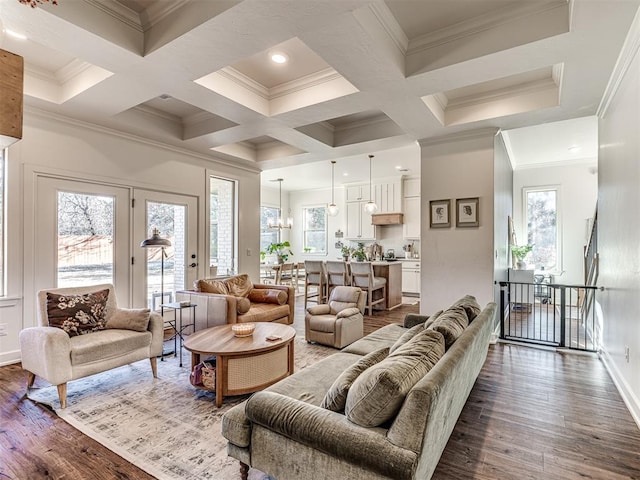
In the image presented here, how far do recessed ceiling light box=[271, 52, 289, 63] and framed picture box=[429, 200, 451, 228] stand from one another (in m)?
2.74

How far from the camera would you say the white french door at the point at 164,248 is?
4.79 m

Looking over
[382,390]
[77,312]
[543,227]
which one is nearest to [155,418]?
[77,312]

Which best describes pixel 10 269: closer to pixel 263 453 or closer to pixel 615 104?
pixel 263 453

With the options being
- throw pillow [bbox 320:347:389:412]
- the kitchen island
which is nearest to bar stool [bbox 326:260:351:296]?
the kitchen island

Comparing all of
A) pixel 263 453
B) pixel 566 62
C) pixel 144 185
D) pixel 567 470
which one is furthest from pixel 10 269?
pixel 566 62

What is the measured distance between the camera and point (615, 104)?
3162 mm

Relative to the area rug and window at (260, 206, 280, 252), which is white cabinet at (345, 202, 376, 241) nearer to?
window at (260, 206, 280, 252)

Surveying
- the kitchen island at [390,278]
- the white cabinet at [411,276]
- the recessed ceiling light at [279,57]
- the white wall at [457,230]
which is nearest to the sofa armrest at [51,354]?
the recessed ceiling light at [279,57]

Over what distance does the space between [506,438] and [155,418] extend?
2494 mm

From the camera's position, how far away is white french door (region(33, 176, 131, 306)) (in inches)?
154

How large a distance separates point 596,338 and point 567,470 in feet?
9.35

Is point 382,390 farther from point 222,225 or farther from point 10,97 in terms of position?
point 222,225

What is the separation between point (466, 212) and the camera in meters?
4.53

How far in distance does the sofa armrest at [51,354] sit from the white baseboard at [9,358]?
128 centimetres
